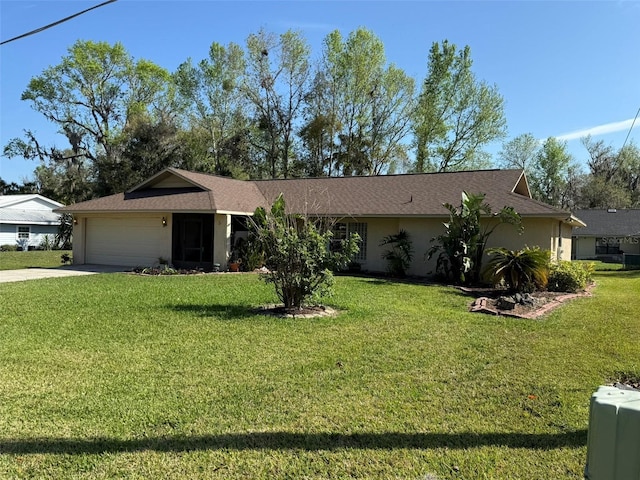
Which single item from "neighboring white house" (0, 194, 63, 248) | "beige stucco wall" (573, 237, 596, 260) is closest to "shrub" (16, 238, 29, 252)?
"neighboring white house" (0, 194, 63, 248)

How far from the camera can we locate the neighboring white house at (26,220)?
3262 centimetres

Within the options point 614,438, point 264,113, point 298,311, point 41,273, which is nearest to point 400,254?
point 298,311

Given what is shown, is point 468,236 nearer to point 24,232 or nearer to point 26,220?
point 26,220

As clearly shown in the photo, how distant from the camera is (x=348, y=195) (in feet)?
64.8

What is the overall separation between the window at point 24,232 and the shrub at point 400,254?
2984 centimetres

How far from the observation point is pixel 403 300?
1088 cm

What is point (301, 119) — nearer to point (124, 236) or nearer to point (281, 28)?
point (281, 28)

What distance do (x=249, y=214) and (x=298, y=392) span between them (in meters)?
13.9

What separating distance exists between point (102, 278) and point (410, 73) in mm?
28523

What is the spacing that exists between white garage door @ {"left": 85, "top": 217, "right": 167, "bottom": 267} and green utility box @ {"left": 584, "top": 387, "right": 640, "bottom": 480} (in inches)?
721

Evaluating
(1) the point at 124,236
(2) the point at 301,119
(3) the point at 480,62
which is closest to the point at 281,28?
(2) the point at 301,119

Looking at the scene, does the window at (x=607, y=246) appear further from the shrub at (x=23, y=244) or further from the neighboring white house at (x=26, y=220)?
the shrub at (x=23, y=244)

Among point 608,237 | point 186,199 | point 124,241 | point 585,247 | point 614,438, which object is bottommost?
point 124,241

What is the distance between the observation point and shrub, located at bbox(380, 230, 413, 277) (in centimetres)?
1658
